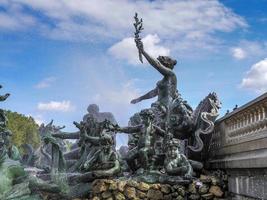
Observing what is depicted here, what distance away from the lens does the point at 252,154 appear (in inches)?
372

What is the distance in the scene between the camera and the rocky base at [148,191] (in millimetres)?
11086

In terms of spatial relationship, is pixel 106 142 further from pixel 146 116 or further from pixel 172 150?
pixel 172 150

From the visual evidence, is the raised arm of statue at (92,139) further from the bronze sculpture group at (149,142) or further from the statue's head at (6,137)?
the statue's head at (6,137)

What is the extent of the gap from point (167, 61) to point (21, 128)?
3591 centimetres

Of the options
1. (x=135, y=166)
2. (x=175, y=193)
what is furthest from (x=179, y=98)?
(x=175, y=193)

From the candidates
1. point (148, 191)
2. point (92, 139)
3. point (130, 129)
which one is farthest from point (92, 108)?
point (148, 191)

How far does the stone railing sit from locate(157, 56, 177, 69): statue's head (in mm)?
2396

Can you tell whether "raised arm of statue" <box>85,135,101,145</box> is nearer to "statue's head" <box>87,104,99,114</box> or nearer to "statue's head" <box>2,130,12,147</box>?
"statue's head" <box>2,130,12,147</box>

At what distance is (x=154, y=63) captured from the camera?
1414 cm

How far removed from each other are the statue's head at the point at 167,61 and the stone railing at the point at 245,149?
7.86ft

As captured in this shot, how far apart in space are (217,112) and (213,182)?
102 inches

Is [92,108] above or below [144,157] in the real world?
above

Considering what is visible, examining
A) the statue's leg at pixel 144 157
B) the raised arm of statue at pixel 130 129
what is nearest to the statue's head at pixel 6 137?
the raised arm of statue at pixel 130 129

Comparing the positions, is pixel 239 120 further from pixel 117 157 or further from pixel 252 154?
pixel 117 157
